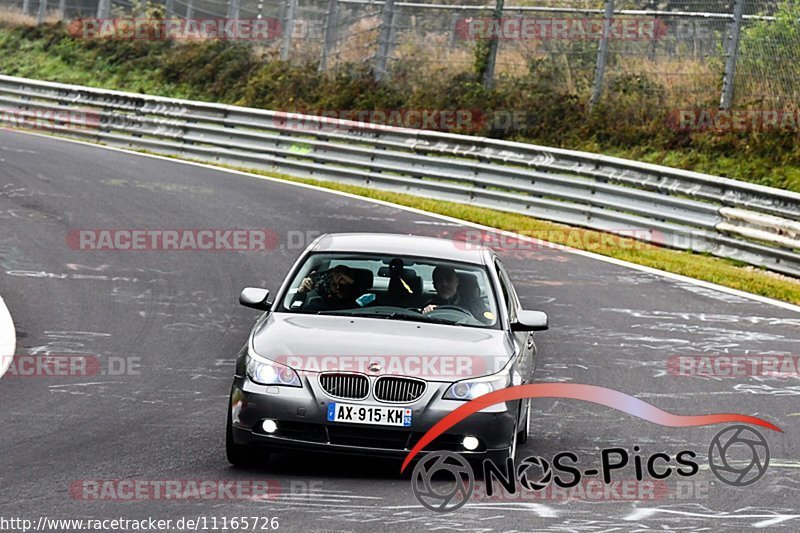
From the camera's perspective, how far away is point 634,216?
20906mm

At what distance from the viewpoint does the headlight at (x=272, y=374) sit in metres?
8.25

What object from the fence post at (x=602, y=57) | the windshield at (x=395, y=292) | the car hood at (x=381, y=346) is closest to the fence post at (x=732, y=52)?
the fence post at (x=602, y=57)

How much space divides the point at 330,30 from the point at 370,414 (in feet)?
77.8

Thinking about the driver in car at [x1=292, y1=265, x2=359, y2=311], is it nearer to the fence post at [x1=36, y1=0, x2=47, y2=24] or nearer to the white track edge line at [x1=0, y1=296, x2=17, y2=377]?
the white track edge line at [x1=0, y1=296, x2=17, y2=377]

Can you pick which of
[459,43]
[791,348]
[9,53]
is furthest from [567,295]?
[9,53]

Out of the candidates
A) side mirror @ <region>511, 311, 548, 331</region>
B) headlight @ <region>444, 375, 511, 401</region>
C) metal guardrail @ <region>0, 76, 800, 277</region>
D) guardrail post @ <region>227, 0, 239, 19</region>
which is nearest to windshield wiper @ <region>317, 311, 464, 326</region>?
side mirror @ <region>511, 311, 548, 331</region>

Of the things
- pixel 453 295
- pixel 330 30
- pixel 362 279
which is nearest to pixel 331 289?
pixel 362 279

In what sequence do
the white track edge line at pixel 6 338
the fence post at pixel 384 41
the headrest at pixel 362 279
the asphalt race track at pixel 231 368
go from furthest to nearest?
the fence post at pixel 384 41, the white track edge line at pixel 6 338, the headrest at pixel 362 279, the asphalt race track at pixel 231 368

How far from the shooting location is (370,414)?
813 cm

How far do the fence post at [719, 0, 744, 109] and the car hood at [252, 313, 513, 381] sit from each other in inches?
630

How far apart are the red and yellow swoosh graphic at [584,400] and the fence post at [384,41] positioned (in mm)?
18149

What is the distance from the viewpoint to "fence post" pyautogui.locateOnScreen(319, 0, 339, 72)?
30.7m

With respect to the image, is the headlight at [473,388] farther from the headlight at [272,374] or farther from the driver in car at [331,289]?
the driver in car at [331,289]

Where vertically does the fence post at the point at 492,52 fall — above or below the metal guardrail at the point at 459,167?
above
